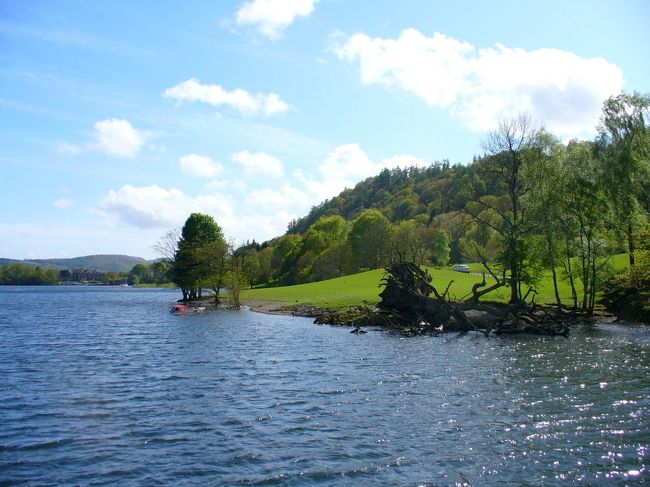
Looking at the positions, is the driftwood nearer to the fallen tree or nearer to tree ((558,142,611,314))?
the fallen tree

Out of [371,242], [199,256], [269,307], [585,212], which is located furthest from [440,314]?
[371,242]

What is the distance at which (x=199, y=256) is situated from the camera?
85.3 metres

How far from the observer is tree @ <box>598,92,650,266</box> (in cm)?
4534

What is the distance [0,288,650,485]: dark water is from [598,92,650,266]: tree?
18.0 m

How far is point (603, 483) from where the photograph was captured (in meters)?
11.8

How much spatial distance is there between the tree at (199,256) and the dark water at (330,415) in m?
51.7

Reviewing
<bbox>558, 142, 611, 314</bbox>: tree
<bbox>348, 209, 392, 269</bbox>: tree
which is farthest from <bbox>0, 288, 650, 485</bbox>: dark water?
<bbox>348, 209, 392, 269</bbox>: tree

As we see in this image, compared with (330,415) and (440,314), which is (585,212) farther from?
(330,415)

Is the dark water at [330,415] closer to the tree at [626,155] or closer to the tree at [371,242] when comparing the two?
the tree at [626,155]

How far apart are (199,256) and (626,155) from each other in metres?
62.7

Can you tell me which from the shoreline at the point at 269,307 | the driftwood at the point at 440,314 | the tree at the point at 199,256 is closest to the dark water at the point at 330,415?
the driftwood at the point at 440,314

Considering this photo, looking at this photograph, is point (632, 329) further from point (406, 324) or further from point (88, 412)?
point (88, 412)

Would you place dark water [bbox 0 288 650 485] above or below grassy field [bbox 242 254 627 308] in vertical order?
below

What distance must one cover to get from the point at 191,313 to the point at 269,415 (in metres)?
53.6
